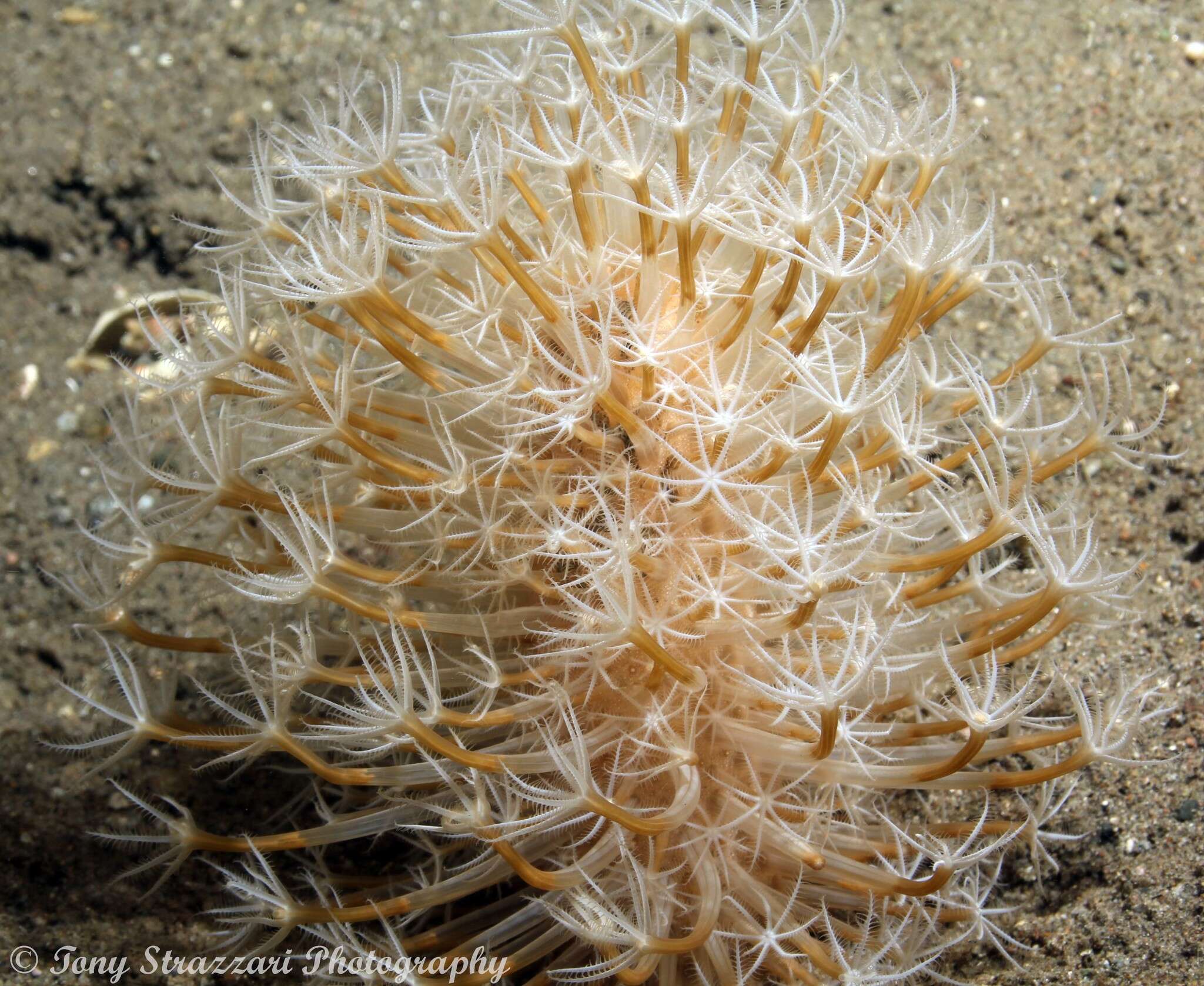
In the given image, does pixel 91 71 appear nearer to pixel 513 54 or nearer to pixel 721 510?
pixel 513 54

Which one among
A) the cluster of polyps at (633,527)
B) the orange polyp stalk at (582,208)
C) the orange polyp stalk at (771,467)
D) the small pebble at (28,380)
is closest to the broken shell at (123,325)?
the small pebble at (28,380)

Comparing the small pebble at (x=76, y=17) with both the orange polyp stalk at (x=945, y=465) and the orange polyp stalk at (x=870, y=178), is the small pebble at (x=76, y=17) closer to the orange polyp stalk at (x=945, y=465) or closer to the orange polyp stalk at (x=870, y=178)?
the orange polyp stalk at (x=870, y=178)

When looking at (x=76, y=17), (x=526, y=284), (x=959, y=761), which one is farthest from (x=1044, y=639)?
(x=76, y=17)

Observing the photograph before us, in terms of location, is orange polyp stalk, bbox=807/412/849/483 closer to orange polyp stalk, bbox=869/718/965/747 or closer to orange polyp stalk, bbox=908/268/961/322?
orange polyp stalk, bbox=908/268/961/322

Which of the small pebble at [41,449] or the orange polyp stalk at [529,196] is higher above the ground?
the orange polyp stalk at [529,196]

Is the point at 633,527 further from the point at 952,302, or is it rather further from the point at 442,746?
the point at 952,302

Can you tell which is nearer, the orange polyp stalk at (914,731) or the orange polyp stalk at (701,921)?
the orange polyp stalk at (701,921)

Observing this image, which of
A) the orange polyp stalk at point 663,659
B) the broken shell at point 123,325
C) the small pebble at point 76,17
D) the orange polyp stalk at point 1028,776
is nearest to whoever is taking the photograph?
the orange polyp stalk at point 663,659

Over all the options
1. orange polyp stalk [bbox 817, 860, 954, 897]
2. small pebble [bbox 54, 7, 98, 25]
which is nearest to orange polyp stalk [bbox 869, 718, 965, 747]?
orange polyp stalk [bbox 817, 860, 954, 897]
